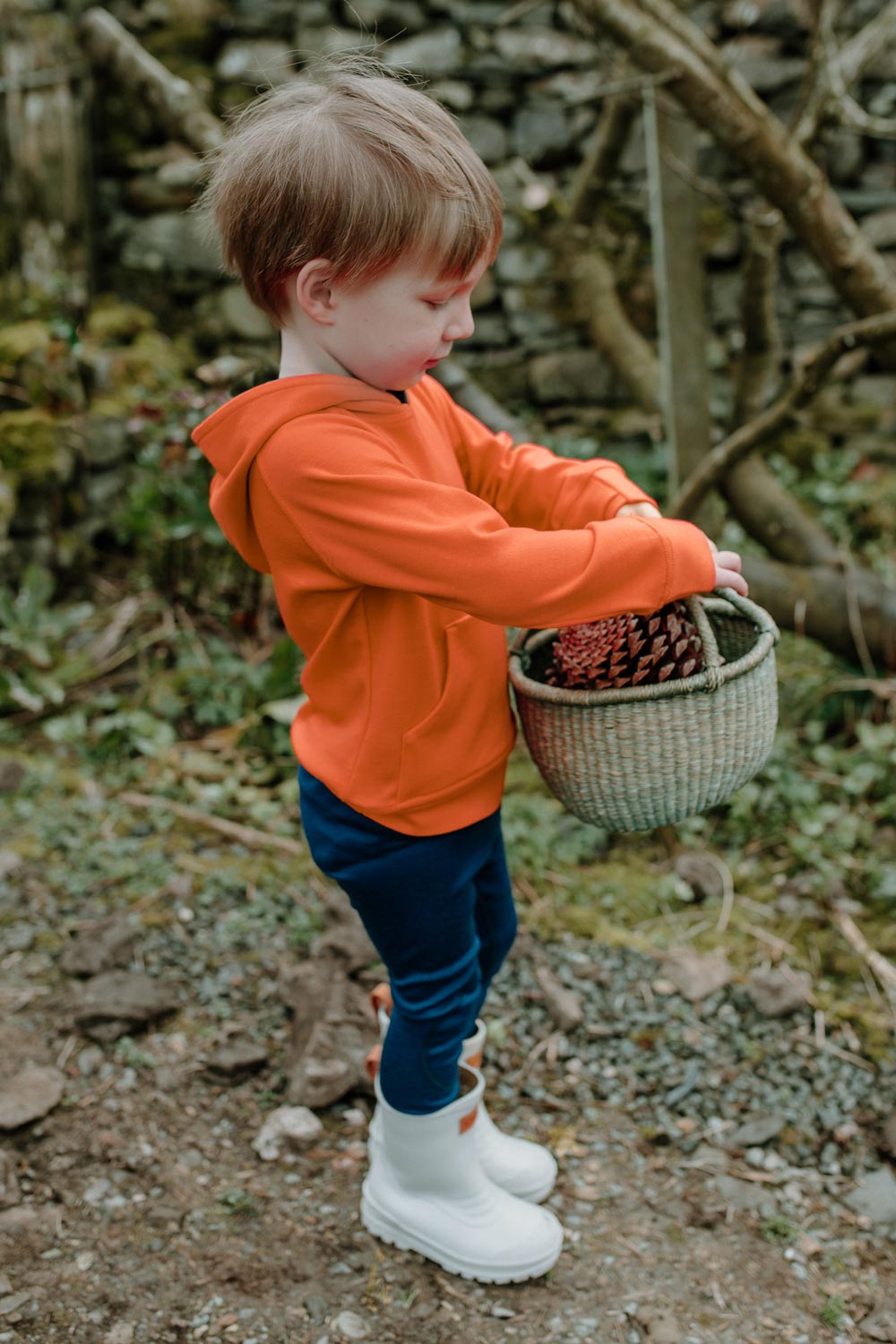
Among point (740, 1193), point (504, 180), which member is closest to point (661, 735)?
point (740, 1193)

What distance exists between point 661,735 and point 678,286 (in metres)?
2.11

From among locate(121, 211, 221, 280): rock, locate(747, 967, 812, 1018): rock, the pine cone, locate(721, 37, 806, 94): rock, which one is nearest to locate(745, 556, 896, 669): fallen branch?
locate(747, 967, 812, 1018): rock

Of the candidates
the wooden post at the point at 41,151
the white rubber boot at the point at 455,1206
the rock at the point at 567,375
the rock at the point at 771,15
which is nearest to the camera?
the white rubber boot at the point at 455,1206

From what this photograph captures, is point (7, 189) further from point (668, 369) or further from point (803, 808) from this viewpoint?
point (803, 808)

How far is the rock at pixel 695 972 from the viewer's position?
7.88 ft

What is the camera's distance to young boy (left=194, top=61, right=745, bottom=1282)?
1290 millimetres

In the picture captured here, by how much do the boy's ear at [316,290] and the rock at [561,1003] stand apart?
155 cm

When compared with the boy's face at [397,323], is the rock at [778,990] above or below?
below

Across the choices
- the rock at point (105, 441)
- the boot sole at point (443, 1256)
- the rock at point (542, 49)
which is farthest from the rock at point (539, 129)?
the boot sole at point (443, 1256)

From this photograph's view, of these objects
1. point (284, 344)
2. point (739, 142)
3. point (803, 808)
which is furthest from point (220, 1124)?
point (739, 142)

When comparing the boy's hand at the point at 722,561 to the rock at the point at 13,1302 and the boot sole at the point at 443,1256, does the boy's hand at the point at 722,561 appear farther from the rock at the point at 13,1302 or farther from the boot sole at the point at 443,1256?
the rock at the point at 13,1302

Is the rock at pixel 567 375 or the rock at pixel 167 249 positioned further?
the rock at pixel 567 375

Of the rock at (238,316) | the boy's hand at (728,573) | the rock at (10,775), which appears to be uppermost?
the boy's hand at (728,573)

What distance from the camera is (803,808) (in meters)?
2.88
